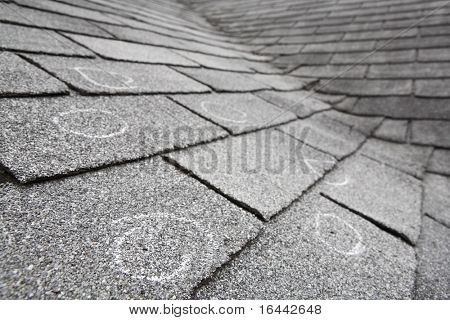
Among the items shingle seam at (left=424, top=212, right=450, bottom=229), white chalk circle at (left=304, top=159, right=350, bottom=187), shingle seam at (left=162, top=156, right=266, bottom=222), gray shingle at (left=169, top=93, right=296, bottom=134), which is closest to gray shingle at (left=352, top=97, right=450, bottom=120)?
gray shingle at (left=169, top=93, right=296, bottom=134)

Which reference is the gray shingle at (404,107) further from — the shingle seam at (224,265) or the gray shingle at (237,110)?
the shingle seam at (224,265)

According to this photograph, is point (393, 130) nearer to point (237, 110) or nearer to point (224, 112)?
point (237, 110)

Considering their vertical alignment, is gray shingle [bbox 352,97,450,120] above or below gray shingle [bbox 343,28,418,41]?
below

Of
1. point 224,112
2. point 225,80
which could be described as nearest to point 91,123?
point 224,112

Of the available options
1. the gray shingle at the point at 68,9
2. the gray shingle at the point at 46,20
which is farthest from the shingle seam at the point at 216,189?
the gray shingle at the point at 68,9

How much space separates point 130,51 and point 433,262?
187 centimetres

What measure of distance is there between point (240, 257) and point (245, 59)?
269 centimetres

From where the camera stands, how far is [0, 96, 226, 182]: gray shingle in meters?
0.74

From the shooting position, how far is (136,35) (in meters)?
2.18

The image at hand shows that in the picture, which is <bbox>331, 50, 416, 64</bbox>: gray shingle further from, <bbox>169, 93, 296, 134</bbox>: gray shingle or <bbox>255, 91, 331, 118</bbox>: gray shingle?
<bbox>169, 93, 296, 134</bbox>: gray shingle

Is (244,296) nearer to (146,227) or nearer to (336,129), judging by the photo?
(146,227)

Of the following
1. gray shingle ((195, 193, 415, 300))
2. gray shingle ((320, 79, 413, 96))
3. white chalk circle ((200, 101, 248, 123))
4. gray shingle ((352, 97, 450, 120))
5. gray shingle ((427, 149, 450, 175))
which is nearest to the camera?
gray shingle ((195, 193, 415, 300))

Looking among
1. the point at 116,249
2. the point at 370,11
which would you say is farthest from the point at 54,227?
the point at 370,11

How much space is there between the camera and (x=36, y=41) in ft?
4.50
